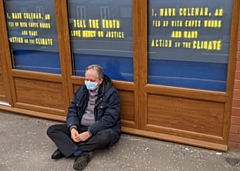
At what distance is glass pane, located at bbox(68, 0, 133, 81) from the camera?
3.34 metres

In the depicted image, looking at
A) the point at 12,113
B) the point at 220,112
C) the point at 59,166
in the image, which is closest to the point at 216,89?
the point at 220,112

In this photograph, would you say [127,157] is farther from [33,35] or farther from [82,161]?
[33,35]

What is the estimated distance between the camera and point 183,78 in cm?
317

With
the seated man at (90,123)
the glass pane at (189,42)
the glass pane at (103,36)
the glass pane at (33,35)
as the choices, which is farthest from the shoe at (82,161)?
the glass pane at (33,35)

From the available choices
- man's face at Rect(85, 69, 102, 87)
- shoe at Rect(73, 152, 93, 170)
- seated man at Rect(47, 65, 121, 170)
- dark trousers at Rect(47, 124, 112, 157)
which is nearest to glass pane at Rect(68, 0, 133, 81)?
seated man at Rect(47, 65, 121, 170)

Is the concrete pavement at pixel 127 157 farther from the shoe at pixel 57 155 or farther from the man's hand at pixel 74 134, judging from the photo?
the man's hand at pixel 74 134

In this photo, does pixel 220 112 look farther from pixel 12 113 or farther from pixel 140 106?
pixel 12 113

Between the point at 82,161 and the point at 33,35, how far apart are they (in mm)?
2012

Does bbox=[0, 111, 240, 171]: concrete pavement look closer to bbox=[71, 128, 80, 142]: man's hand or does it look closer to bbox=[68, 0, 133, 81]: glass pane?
bbox=[71, 128, 80, 142]: man's hand

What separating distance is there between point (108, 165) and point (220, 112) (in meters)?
1.29

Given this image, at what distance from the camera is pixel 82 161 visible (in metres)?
2.93

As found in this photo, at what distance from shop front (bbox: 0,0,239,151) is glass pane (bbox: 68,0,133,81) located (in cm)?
1

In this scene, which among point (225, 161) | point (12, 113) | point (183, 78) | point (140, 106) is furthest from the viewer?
point (12, 113)

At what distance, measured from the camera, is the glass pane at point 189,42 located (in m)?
2.86
